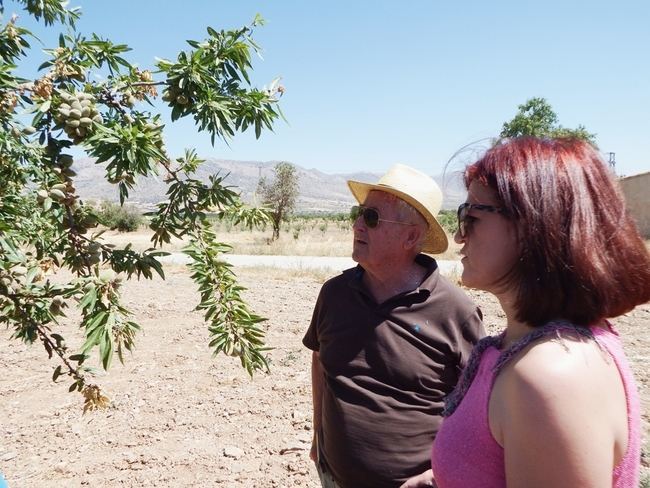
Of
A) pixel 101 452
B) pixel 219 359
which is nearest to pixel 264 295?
pixel 219 359

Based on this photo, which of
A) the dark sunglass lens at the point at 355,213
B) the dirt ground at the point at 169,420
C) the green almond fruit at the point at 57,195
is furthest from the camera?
the dirt ground at the point at 169,420

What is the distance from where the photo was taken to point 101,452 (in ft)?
12.8

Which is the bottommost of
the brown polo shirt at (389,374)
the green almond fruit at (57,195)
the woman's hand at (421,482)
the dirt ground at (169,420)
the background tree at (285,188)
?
the dirt ground at (169,420)

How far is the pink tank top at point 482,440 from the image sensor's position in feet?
3.24

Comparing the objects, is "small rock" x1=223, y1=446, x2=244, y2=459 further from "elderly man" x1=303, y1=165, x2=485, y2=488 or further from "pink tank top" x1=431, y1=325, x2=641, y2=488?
"pink tank top" x1=431, y1=325, x2=641, y2=488

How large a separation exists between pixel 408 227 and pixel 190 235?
4.25ft

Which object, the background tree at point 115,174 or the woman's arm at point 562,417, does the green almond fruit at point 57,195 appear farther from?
the woman's arm at point 562,417

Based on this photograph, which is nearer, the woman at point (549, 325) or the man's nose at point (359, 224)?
the woman at point (549, 325)

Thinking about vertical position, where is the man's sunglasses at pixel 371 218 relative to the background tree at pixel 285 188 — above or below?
below

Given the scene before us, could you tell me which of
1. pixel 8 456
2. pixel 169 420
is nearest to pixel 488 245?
pixel 169 420

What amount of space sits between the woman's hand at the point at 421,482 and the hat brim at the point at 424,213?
3.36ft

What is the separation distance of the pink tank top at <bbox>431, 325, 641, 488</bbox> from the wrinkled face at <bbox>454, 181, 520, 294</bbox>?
17 centimetres

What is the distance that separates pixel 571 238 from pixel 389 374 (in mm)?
1148

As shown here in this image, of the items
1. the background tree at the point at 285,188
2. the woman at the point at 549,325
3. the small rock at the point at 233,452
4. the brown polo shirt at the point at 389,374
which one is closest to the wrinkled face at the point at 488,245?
the woman at the point at 549,325
